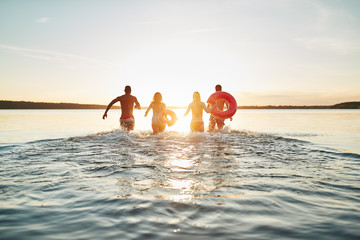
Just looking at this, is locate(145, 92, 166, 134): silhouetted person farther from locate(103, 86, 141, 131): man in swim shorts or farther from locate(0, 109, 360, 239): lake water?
locate(0, 109, 360, 239): lake water

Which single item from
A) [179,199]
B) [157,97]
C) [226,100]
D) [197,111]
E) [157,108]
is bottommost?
[179,199]

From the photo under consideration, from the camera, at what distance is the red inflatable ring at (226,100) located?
11727 millimetres

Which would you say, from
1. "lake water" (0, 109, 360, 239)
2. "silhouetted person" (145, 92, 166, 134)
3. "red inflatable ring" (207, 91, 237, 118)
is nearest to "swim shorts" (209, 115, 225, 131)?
"red inflatable ring" (207, 91, 237, 118)

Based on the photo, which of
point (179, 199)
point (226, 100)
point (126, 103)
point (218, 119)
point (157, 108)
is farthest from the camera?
point (218, 119)

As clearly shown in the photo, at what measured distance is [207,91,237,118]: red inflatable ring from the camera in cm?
1173

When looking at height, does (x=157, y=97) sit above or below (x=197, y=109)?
above

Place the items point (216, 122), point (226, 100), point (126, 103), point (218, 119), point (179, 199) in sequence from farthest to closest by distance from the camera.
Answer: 1. point (216, 122)
2. point (218, 119)
3. point (226, 100)
4. point (126, 103)
5. point (179, 199)

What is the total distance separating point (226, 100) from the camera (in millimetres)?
12062

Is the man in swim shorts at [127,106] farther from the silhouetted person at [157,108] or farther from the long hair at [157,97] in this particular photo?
the long hair at [157,97]

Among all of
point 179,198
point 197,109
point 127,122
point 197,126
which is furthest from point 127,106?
point 179,198

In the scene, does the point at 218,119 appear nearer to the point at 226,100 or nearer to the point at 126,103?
the point at 226,100

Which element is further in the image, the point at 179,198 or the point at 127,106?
the point at 127,106

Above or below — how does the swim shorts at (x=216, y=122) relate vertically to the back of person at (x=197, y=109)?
below

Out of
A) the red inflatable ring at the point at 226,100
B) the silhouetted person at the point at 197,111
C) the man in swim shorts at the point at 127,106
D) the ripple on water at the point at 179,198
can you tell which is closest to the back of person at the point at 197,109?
the silhouetted person at the point at 197,111
